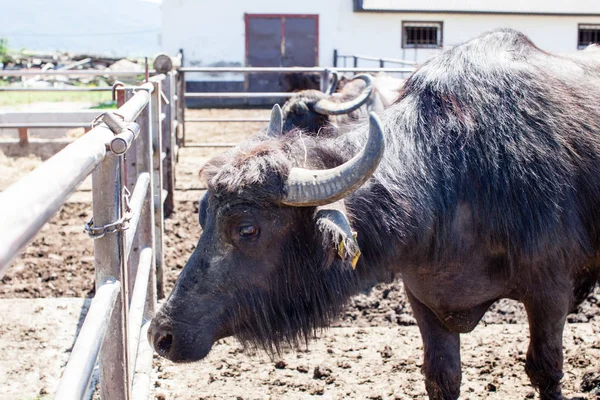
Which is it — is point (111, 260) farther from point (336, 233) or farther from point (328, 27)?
point (328, 27)

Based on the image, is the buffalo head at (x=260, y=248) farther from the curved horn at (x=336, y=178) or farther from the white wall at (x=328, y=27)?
the white wall at (x=328, y=27)

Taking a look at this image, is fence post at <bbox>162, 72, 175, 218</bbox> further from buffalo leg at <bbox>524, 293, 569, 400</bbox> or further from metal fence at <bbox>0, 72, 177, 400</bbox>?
buffalo leg at <bbox>524, 293, 569, 400</bbox>

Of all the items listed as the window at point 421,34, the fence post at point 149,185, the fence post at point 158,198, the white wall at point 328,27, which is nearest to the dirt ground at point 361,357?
the fence post at point 158,198

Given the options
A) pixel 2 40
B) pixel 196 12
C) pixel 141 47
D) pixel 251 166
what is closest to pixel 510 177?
pixel 251 166

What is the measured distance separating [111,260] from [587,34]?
84.0ft

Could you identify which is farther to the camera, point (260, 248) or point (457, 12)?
point (457, 12)

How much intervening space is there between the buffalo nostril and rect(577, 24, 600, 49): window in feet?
80.8

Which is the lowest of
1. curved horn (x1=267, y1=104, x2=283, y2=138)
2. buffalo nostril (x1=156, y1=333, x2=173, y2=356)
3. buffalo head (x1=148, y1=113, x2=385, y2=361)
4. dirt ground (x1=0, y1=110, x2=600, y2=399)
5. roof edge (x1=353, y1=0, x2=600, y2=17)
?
dirt ground (x1=0, y1=110, x2=600, y2=399)

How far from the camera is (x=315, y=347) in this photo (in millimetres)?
4812

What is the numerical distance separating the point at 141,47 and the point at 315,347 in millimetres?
118958

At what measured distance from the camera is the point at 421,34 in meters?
24.5

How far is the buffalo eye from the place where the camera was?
300 cm

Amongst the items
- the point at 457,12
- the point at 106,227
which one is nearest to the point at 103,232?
the point at 106,227

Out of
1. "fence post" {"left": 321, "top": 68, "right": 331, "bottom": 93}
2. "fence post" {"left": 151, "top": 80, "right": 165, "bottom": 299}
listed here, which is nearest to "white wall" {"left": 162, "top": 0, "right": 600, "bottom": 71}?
"fence post" {"left": 321, "top": 68, "right": 331, "bottom": 93}
